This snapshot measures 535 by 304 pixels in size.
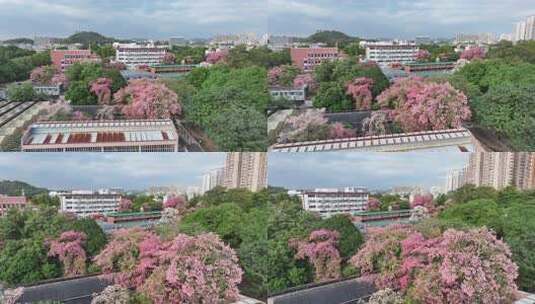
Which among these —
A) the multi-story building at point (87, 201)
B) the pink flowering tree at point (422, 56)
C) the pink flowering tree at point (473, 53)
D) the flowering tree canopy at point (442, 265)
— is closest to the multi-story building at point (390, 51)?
the pink flowering tree at point (422, 56)

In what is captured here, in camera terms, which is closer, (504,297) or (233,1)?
(233,1)

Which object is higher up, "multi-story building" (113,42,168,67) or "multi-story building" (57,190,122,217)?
"multi-story building" (113,42,168,67)

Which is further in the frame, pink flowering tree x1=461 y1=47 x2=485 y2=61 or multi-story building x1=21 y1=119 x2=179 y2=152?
pink flowering tree x1=461 y1=47 x2=485 y2=61

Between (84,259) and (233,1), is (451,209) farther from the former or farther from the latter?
(84,259)

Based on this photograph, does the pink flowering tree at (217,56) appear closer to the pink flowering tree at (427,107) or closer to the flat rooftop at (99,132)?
the flat rooftop at (99,132)

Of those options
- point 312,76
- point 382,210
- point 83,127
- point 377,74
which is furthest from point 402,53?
point 83,127

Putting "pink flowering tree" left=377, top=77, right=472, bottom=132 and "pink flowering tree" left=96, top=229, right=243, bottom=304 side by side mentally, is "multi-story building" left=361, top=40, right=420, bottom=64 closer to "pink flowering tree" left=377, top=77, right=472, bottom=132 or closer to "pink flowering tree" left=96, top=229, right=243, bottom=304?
"pink flowering tree" left=377, top=77, right=472, bottom=132

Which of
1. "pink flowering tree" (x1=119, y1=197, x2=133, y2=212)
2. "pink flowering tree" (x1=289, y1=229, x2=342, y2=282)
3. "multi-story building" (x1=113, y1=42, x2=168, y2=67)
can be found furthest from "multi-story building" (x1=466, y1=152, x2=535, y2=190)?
"pink flowering tree" (x1=119, y1=197, x2=133, y2=212)
